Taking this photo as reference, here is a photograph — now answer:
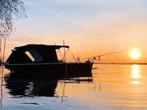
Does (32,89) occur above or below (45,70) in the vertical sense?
below

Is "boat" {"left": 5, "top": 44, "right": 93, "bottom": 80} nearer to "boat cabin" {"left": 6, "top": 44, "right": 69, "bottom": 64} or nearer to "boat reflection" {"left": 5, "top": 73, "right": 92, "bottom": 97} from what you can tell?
"boat cabin" {"left": 6, "top": 44, "right": 69, "bottom": 64}

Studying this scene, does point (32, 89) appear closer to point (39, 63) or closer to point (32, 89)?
point (32, 89)

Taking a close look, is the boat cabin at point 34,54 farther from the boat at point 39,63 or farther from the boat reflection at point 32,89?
the boat reflection at point 32,89

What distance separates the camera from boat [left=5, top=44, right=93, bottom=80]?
60.7m

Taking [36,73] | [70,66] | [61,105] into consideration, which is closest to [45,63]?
[36,73]

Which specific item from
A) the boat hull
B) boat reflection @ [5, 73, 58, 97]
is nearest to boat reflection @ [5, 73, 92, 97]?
boat reflection @ [5, 73, 58, 97]

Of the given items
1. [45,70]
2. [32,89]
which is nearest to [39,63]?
[45,70]

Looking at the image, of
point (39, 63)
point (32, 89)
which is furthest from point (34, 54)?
point (32, 89)

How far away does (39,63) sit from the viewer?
202 ft

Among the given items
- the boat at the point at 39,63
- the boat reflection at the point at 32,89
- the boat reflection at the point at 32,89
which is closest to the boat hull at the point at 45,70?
the boat at the point at 39,63

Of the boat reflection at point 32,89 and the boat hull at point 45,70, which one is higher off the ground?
the boat hull at point 45,70

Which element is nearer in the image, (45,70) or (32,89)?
(32,89)

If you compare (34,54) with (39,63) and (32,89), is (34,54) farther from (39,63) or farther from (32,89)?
(32,89)

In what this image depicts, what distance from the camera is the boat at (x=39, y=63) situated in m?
60.7
